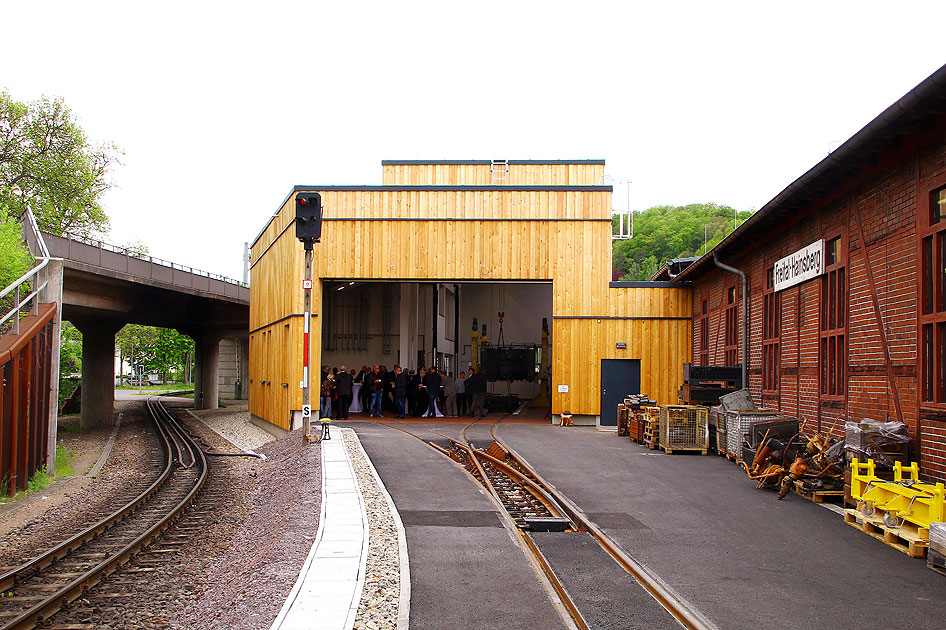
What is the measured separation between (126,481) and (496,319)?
85.5 ft

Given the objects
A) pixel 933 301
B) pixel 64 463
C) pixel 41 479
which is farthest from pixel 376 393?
pixel 933 301

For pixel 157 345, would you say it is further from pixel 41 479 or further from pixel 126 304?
pixel 41 479

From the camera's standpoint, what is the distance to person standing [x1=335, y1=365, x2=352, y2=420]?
2300 centimetres

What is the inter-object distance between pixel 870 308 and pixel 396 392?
1566 cm

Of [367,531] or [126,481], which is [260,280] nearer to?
[126,481]

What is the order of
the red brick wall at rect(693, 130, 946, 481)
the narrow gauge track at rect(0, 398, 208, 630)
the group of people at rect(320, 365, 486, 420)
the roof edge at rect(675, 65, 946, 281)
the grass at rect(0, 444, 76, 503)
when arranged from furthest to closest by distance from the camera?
the group of people at rect(320, 365, 486, 420)
the grass at rect(0, 444, 76, 503)
the red brick wall at rect(693, 130, 946, 481)
the roof edge at rect(675, 65, 946, 281)
the narrow gauge track at rect(0, 398, 208, 630)

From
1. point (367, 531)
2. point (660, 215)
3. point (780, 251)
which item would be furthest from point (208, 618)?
point (660, 215)

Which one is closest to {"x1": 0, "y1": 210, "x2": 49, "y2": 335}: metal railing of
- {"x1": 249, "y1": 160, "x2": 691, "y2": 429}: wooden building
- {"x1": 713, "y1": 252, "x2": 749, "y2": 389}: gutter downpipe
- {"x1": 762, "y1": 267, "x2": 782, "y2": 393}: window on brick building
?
{"x1": 249, "y1": 160, "x2": 691, "y2": 429}: wooden building

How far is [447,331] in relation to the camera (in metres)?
37.8

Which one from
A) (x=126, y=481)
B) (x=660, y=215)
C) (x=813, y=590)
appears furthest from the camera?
(x=660, y=215)

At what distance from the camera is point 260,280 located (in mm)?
29531

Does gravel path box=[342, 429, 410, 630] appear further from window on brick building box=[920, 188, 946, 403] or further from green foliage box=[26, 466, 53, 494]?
green foliage box=[26, 466, 53, 494]

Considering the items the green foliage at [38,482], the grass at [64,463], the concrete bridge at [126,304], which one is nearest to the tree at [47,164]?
the concrete bridge at [126,304]

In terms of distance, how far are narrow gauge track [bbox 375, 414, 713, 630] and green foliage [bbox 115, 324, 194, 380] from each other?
59257 mm
